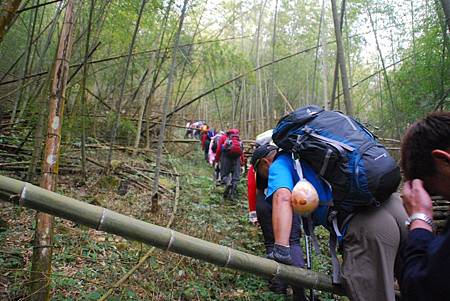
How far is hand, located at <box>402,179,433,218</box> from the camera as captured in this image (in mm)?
1216

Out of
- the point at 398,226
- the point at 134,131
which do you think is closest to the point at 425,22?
the point at 134,131

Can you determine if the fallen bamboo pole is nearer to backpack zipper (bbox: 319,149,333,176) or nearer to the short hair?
backpack zipper (bbox: 319,149,333,176)

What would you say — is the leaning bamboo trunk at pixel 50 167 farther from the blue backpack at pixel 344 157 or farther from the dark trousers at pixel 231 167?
the dark trousers at pixel 231 167

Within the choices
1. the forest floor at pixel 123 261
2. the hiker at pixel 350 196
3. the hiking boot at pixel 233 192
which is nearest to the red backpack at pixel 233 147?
the hiking boot at pixel 233 192

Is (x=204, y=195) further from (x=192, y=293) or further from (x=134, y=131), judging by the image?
(x=192, y=293)

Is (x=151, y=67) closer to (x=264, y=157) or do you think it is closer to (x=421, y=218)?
(x=264, y=157)

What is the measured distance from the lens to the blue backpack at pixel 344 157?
5.61 ft

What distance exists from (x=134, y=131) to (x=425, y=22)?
25.0 ft

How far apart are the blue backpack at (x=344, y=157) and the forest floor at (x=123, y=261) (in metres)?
1.51

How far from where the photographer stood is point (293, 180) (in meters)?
1.97

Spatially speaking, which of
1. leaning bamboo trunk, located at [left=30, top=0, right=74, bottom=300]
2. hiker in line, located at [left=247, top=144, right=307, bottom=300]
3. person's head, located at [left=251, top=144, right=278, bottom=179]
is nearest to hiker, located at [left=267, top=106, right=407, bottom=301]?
hiker in line, located at [left=247, top=144, right=307, bottom=300]

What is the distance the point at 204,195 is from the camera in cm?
737

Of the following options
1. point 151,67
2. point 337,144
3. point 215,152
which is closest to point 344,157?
point 337,144

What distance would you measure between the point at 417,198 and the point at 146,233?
3.32ft
